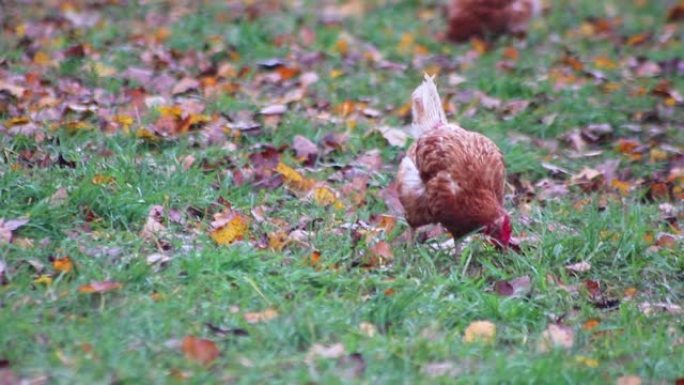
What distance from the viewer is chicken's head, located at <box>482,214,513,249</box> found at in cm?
538

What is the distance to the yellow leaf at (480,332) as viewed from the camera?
4.59 meters

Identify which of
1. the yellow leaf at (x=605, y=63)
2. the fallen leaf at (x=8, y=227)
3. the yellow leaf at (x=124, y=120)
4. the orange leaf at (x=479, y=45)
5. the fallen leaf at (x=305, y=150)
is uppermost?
the fallen leaf at (x=8, y=227)

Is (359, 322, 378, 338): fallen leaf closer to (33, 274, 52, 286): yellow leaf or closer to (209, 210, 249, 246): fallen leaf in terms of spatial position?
(209, 210, 249, 246): fallen leaf

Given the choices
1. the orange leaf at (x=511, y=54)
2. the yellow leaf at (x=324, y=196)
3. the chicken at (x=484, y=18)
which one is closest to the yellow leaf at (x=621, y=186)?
the yellow leaf at (x=324, y=196)

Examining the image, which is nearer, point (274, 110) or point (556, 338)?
point (556, 338)

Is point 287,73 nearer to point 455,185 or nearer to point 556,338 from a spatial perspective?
point 455,185

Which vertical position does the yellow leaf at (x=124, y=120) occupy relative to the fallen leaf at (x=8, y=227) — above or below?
below

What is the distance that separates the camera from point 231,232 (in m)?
5.42

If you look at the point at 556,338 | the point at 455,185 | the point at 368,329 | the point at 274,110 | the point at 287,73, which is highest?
the point at 455,185

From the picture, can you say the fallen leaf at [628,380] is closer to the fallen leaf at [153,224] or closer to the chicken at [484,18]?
the fallen leaf at [153,224]

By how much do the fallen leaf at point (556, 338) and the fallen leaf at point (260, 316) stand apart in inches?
44.6

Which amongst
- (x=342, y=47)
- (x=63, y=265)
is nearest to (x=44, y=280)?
(x=63, y=265)

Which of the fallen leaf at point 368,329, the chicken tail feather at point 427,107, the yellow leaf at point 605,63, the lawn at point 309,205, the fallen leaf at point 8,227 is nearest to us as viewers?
the lawn at point 309,205

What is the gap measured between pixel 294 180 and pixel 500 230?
145 cm
